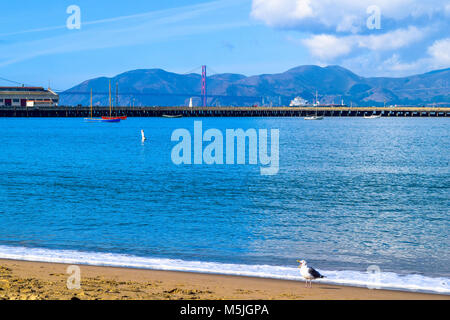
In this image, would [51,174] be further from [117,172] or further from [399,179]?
[399,179]

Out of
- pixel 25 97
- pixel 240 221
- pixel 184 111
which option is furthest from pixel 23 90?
pixel 240 221

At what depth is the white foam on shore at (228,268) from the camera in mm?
9922

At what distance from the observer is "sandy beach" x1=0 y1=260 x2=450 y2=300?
27.7 feet

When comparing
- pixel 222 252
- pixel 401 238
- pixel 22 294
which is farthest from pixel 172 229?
pixel 22 294

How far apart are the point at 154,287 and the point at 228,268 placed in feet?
7.27

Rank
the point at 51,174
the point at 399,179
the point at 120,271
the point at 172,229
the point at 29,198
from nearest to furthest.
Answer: the point at 120,271 → the point at 172,229 → the point at 29,198 → the point at 399,179 → the point at 51,174

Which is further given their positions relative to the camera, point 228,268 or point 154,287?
point 228,268

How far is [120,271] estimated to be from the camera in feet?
34.8

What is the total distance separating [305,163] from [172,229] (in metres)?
24.8

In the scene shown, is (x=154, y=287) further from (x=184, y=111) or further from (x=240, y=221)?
(x=184, y=111)

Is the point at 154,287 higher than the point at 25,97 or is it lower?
lower

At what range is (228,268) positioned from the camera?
1104cm

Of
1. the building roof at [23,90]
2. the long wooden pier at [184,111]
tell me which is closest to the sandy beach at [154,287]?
the long wooden pier at [184,111]

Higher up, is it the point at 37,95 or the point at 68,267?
the point at 37,95
